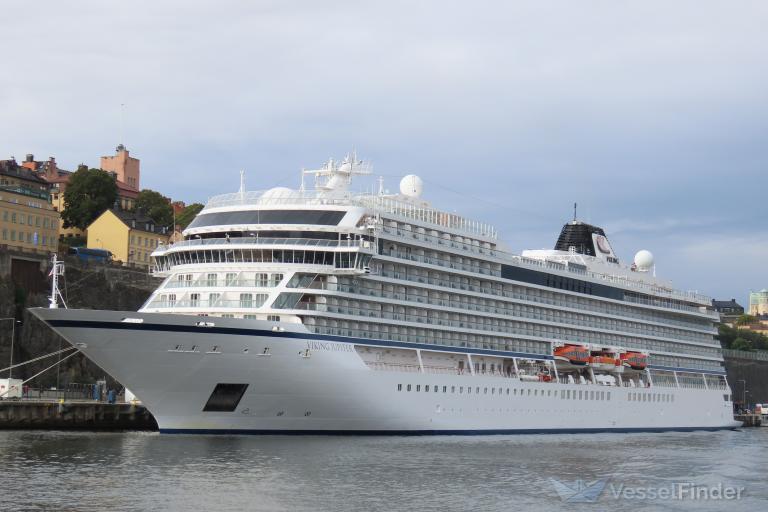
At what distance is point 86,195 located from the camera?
335 feet

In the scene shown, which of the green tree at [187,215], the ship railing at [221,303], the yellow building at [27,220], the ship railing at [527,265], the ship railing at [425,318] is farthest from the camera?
the green tree at [187,215]

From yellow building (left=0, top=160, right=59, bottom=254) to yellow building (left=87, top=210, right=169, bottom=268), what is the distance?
7.79 metres

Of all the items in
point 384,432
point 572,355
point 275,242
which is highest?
point 275,242

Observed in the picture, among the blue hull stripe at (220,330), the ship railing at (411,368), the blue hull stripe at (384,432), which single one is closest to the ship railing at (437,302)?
the blue hull stripe at (220,330)

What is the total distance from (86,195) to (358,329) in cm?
6155

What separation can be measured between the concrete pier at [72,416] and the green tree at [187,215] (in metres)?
54.2

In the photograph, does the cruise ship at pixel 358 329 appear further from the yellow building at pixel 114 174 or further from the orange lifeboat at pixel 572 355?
the yellow building at pixel 114 174

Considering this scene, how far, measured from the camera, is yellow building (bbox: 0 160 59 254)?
266 feet

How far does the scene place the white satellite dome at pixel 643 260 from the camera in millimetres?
76188

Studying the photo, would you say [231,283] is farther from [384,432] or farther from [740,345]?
[740,345]

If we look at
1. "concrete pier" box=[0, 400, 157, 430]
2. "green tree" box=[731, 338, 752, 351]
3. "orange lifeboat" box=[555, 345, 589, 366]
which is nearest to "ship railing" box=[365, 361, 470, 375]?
"orange lifeboat" box=[555, 345, 589, 366]

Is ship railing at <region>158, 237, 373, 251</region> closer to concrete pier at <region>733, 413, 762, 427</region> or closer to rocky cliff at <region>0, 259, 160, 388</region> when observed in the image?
rocky cliff at <region>0, 259, 160, 388</region>

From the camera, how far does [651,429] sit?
6712cm

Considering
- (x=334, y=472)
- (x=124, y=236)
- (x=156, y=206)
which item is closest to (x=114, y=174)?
(x=156, y=206)
